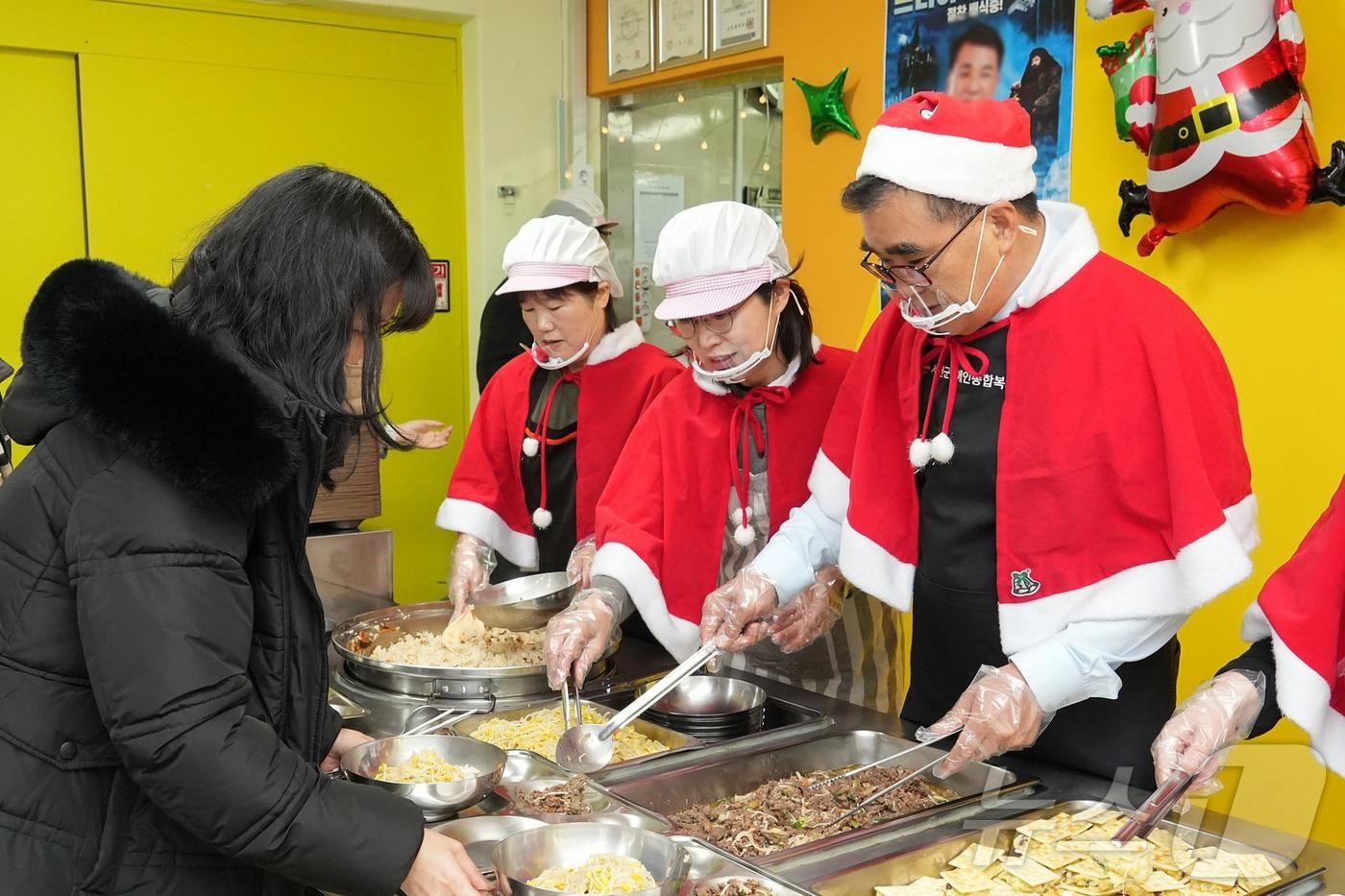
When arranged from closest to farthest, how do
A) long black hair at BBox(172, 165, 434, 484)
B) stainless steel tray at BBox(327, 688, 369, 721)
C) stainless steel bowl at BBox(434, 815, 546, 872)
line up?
1. long black hair at BBox(172, 165, 434, 484)
2. stainless steel bowl at BBox(434, 815, 546, 872)
3. stainless steel tray at BBox(327, 688, 369, 721)

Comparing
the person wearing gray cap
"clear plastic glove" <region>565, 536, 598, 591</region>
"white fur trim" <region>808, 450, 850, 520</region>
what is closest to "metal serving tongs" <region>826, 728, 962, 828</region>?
"white fur trim" <region>808, 450, 850, 520</region>

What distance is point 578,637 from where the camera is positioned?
6.93ft

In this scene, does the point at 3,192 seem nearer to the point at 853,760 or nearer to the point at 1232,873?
the point at 853,760

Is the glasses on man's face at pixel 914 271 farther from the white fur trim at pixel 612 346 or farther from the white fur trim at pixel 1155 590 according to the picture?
the white fur trim at pixel 612 346

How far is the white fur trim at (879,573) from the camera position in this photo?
6.57ft

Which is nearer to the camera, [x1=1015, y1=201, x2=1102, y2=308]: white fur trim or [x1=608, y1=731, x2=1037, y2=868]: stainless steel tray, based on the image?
[x1=608, y1=731, x2=1037, y2=868]: stainless steel tray

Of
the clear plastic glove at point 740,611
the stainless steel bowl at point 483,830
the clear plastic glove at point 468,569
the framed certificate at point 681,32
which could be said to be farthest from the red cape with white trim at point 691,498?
the framed certificate at point 681,32

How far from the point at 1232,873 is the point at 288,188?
137 centimetres

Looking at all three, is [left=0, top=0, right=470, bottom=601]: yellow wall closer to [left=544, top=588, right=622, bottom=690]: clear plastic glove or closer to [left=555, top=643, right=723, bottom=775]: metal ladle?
[left=544, top=588, right=622, bottom=690]: clear plastic glove

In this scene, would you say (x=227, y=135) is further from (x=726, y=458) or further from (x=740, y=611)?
(x=740, y=611)

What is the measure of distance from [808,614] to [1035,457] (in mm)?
563

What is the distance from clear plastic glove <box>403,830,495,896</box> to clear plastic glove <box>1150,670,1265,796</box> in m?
0.83

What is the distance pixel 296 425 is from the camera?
1.23 metres

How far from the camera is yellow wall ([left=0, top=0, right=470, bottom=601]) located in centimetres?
428
